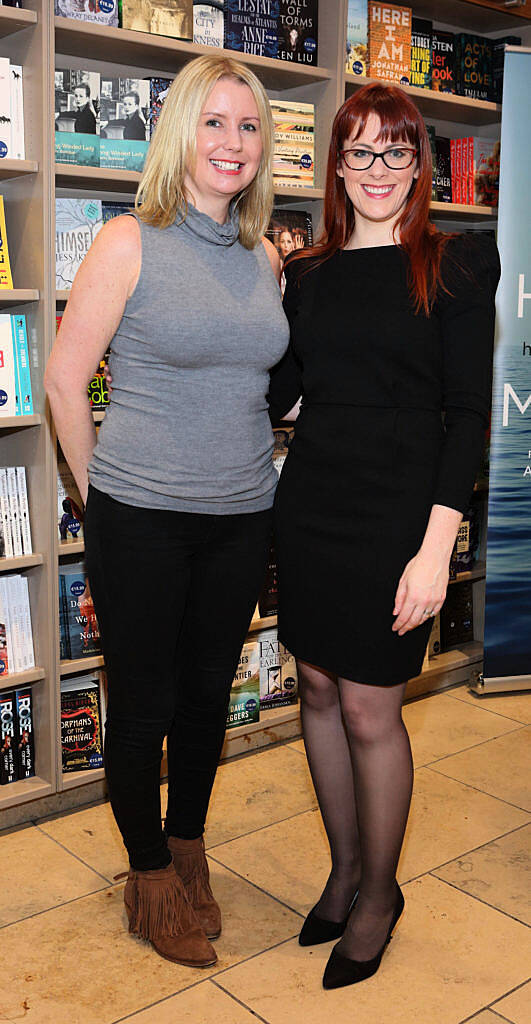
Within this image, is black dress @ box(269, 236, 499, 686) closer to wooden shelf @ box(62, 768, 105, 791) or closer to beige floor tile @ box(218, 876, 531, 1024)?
beige floor tile @ box(218, 876, 531, 1024)

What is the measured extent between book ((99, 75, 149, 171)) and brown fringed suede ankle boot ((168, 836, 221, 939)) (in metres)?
1.71

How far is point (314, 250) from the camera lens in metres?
1.95

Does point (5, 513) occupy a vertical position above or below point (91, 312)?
below

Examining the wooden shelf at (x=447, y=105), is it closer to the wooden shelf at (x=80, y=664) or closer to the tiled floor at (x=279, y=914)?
the wooden shelf at (x=80, y=664)

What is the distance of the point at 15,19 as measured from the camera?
2.34 meters

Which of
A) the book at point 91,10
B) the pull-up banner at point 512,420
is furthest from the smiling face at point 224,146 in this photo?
the pull-up banner at point 512,420

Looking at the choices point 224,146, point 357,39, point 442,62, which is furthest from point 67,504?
point 442,62

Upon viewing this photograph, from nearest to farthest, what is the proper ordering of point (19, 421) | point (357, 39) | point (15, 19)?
1. point (15, 19)
2. point (19, 421)
3. point (357, 39)

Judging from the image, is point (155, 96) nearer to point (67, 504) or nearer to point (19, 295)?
point (19, 295)

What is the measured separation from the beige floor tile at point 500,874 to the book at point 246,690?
2.80 ft

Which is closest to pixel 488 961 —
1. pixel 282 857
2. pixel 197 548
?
pixel 282 857

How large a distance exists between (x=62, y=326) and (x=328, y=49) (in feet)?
5.43

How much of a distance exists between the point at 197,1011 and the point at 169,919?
190 millimetres

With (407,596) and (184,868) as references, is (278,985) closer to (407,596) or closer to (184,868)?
(184,868)
